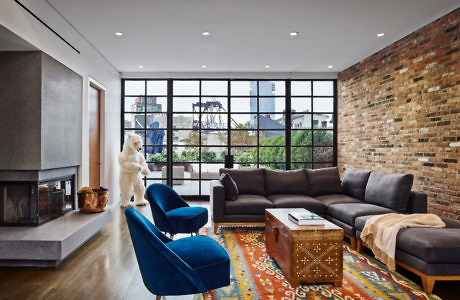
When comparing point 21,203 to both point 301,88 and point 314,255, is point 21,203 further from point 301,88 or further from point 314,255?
point 301,88

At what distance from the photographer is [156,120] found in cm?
716

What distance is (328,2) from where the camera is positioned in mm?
3717

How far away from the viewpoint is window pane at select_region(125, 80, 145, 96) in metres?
7.18

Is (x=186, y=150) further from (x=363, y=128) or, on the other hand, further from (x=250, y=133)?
(x=363, y=128)

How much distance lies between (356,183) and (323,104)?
2952mm

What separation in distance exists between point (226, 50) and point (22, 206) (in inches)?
155

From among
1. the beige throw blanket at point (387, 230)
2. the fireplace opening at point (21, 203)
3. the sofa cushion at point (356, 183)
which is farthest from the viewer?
the sofa cushion at point (356, 183)

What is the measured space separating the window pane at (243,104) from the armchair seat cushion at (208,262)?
5154 millimetres

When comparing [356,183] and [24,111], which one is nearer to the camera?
[24,111]

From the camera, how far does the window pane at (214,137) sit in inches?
283

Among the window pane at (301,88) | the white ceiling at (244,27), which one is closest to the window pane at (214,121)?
the white ceiling at (244,27)

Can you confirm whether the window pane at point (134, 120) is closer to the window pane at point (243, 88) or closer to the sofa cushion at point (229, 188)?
the window pane at point (243, 88)

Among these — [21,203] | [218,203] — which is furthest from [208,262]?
[21,203]

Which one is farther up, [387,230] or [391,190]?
[391,190]
